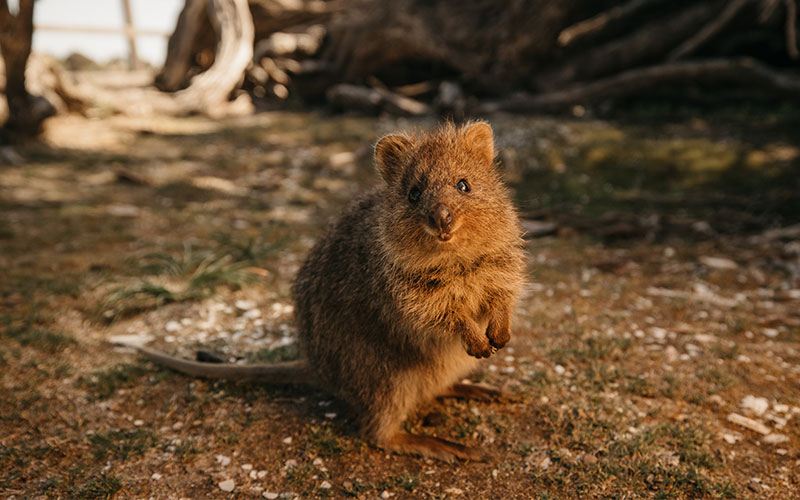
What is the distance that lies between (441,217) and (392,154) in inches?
31.4

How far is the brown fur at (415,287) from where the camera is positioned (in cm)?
298

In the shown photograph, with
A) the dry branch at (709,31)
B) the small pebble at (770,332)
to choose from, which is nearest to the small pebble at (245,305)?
the small pebble at (770,332)

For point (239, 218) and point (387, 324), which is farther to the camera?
point (239, 218)

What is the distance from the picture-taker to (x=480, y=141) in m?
3.34

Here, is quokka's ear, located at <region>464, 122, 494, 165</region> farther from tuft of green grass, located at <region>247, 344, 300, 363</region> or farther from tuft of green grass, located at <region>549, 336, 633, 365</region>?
tuft of green grass, located at <region>247, 344, 300, 363</region>

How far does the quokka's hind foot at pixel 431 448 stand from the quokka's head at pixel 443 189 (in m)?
1.25

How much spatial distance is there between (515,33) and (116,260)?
27.1 ft

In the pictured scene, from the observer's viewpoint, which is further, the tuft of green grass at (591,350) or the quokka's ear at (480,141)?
the tuft of green grass at (591,350)

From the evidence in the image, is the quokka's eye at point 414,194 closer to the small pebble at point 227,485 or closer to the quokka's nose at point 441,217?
the quokka's nose at point 441,217

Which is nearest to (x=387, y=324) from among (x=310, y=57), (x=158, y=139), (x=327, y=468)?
(x=327, y=468)

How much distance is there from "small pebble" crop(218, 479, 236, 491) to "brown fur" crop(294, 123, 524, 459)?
0.78 m

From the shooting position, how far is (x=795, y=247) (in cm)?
581

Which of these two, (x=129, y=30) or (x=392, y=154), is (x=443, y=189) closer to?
(x=392, y=154)

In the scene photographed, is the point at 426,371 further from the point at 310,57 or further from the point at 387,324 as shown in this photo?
the point at 310,57
